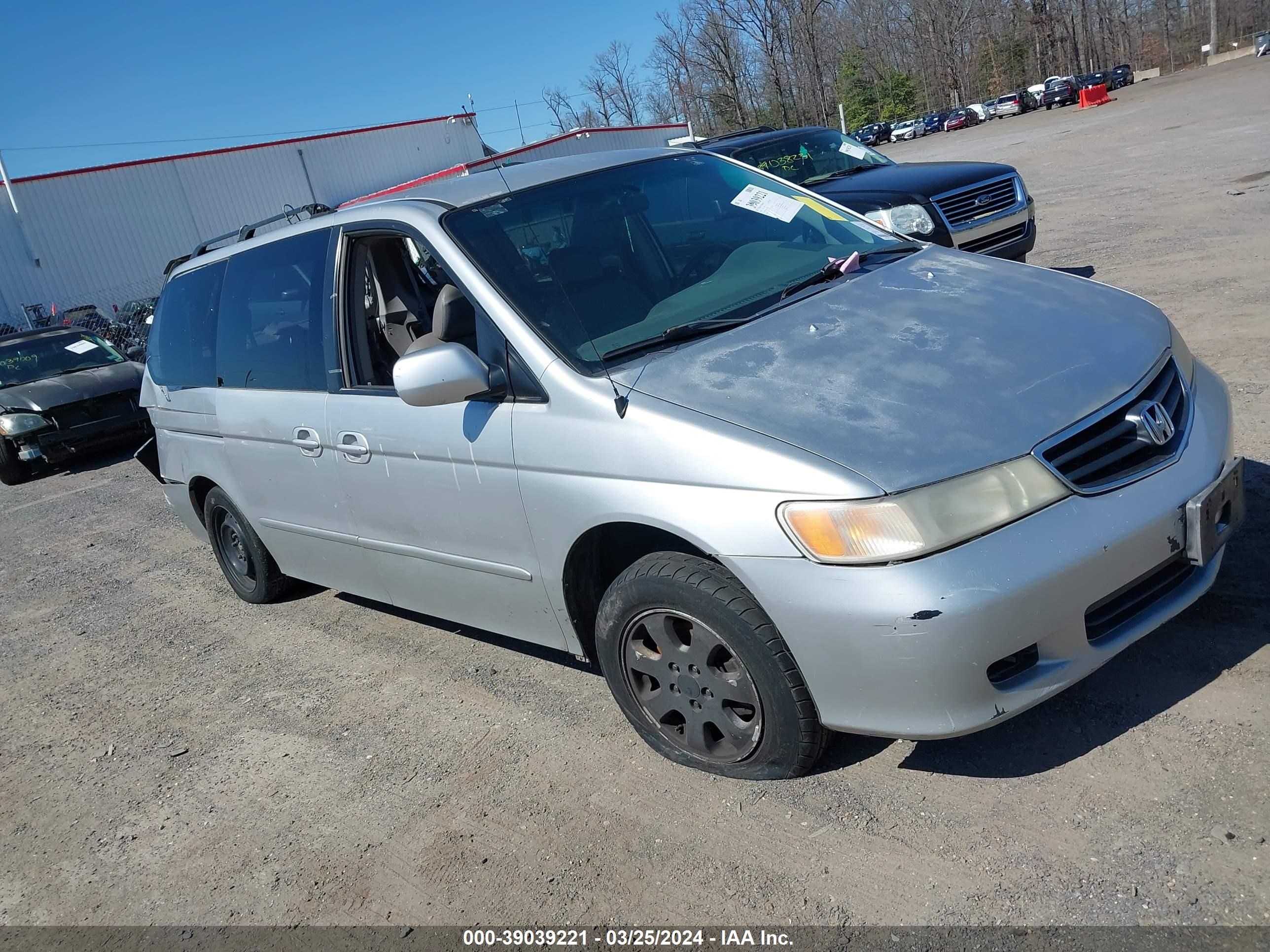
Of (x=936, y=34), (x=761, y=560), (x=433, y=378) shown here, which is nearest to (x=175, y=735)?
(x=433, y=378)

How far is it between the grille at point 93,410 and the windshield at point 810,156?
749 centimetres

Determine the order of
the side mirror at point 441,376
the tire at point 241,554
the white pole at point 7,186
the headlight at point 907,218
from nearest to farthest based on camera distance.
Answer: the side mirror at point 441,376 → the tire at point 241,554 → the headlight at point 907,218 → the white pole at point 7,186

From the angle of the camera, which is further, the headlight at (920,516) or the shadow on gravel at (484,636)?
the shadow on gravel at (484,636)

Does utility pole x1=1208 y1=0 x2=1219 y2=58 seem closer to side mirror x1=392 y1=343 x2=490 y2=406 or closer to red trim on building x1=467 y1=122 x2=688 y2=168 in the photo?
red trim on building x1=467 y1=122 x2=688 y2=168

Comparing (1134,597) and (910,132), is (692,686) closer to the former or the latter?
(1134,597)

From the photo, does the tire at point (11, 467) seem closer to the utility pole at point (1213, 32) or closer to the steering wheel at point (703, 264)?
the steering wheel at point (703, 264)

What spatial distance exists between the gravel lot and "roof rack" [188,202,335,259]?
6.53ft

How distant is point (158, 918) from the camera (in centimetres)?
310

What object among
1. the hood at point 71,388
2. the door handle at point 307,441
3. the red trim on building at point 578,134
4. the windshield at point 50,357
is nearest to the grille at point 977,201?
the door handle at point 307,441

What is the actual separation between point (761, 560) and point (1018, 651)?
0.67m

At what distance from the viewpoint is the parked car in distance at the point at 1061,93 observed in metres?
55.0

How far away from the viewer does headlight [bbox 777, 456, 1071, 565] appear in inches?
Answer: 96.3

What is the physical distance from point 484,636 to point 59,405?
882cm

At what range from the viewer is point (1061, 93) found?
183ft
